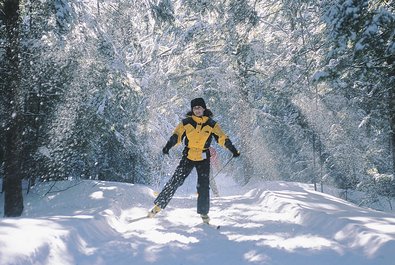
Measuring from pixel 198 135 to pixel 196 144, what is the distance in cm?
17

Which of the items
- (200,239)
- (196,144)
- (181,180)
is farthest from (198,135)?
(200,239)

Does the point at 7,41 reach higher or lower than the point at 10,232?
higher

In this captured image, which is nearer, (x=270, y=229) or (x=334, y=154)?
(x=270, y=229)

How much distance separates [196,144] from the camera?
726cm

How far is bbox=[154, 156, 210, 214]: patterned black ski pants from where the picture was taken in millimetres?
7020

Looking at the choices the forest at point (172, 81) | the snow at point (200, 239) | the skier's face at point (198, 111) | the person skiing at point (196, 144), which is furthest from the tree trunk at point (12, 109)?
the skier's face at point (198, 111)

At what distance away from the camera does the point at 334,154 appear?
22.4 metres

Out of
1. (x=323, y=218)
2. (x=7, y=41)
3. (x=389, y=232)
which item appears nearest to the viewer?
(x=389, y=232)

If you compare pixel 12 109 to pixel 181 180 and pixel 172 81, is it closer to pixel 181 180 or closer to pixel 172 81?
pixel 181 180

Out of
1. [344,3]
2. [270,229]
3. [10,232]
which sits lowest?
[270,229]

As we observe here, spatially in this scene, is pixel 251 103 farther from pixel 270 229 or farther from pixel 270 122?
pixel 270 229

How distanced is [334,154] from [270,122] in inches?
174

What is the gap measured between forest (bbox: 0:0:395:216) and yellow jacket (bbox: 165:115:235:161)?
10.9ft

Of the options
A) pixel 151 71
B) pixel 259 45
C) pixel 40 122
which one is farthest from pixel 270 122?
pixel 40 122
